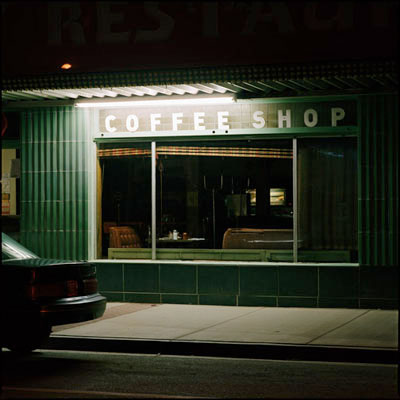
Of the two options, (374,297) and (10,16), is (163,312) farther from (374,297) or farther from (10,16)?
(10,16)

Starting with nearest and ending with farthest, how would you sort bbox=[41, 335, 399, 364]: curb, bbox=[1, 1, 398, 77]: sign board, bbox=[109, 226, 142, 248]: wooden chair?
1. bbox=[1, 1, 398, 77]: sign board
2. bbox=[41, 335, 399, 364]: curb
3. bbox=[109, 226, 142, 248]: wooden chair

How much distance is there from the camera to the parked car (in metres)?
8.66

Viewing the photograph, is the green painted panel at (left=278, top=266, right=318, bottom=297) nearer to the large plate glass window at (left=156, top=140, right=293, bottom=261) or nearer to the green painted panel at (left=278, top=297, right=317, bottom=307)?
the green painted panel at (left=278, top=297, right=317, bottom=307)

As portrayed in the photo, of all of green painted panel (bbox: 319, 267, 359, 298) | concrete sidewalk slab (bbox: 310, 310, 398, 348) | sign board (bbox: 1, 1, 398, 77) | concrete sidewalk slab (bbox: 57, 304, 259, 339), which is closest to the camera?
sign board (bbox: 1, 1, 398, 77)

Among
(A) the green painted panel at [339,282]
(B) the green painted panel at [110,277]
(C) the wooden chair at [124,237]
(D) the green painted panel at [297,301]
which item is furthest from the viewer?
(C) the wooden chair at [124,237]

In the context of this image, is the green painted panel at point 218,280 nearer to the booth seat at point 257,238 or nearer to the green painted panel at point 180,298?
the green painted panel at point 180,298

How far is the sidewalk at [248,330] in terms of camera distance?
9.62 m

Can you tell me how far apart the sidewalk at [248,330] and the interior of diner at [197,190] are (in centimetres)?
152

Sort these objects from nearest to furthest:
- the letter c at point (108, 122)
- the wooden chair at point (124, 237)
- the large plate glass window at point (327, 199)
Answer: the large plate glass window at point (327, 199) < the letter c at point (108, 122) < the wooden chair at point (124, 237)

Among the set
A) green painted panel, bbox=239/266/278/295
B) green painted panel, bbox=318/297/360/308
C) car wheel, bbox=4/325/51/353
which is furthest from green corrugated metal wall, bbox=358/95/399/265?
car wheel, bbox=4/325/51/353

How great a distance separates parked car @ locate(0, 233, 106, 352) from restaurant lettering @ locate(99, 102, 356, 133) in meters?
5.24

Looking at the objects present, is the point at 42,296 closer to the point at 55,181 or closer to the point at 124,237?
the point at 124,237

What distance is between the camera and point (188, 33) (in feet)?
31.3

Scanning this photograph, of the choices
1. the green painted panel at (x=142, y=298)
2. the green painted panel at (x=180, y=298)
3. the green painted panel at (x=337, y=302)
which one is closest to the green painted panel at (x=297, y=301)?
the green painted panel at (x=337, y=302)
